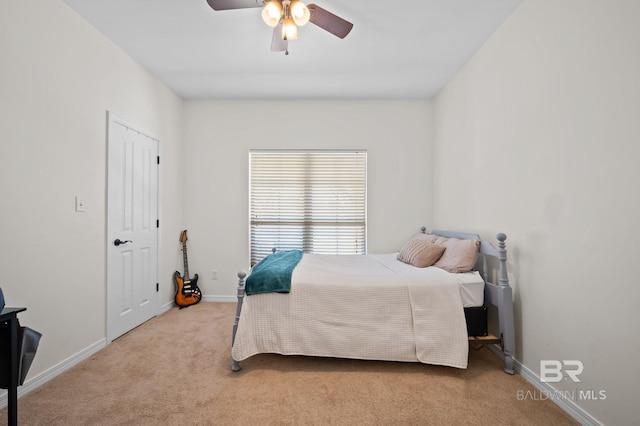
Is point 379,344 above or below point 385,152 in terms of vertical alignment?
below

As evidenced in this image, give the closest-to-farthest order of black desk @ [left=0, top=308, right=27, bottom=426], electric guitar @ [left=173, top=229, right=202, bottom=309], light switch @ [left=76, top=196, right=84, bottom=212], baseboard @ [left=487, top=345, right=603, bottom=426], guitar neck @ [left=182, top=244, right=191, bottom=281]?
black desk @ [left=0, top=308, right=27, bottom=426] < baseboard @ [left=487, top=345, right=603, bottom=426] < light switch @ [left=76, top=196, right=84, bottom=212] < electric guitar @ [left=173, top=229, right=202, bottom=309] < guitar neck @ [left=182, top=244, right=191, bottom=281]

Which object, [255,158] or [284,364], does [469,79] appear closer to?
[255,158]

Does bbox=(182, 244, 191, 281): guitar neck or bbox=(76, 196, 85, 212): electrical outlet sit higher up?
bbox=(76, 196, 85, 212): electrical outlet

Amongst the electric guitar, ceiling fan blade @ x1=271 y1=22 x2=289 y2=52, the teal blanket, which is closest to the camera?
ceiling fan blade @ x1=271 y1=22 x2=289 y2=52

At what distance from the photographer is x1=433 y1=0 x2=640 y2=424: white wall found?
4.91ft

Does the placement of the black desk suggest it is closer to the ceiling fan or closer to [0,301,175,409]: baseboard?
[0,301,175,409]: baseboard

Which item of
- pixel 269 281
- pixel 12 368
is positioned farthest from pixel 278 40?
pixel 12 368

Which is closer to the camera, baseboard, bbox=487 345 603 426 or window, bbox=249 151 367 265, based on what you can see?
baseboard, bbox=487 345 603 426

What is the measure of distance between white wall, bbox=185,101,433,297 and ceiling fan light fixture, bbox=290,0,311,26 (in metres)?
2.27

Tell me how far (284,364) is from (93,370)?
1.46 meters

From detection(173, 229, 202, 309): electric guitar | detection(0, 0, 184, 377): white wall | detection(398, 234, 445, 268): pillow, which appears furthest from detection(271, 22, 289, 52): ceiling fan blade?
detection(173, 229, 202, 309): electric guitar

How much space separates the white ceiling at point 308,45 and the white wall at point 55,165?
35 centimetres

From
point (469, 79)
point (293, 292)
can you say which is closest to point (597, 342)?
point (293, 292)

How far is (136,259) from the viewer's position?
10.5 feet
